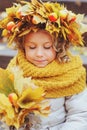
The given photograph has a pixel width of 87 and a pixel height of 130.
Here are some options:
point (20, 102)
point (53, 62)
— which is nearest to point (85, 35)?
point (53, 62)

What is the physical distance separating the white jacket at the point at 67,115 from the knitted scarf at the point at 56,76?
0.04 meters

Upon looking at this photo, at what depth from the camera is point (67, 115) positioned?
256 centimetres

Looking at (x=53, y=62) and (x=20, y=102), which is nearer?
(x=20, y=102)

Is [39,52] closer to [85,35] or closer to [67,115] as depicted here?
[67,115]

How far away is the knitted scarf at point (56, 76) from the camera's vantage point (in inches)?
97.6

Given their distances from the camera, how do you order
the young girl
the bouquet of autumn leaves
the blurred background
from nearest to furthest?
the bouquet of autumn leaves → the young girl → the blurred background

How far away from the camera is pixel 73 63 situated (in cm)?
255

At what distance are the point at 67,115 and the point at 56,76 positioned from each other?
0.22 metres

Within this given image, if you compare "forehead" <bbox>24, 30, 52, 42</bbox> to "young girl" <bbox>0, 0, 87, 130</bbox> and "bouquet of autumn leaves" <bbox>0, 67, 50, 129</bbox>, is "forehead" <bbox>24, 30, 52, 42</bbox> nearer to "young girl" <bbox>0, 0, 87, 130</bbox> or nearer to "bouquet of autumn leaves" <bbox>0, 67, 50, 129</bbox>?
"young girl" <bbox>0, 0, 87, 130</bbox>

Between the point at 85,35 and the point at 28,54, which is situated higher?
the point at 28,54

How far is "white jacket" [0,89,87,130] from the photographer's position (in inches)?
99.0

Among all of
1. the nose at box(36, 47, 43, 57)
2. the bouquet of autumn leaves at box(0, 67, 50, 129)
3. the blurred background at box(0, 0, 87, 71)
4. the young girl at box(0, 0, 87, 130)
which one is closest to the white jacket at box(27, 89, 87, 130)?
the young girl at box(0, 0, 87, 130)

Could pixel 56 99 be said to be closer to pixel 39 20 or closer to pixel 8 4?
pixel 39 20

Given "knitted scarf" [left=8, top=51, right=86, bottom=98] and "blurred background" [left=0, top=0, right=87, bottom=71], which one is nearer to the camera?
"knitted scarf" [left=8, top=51, right=86, bottom=98]
